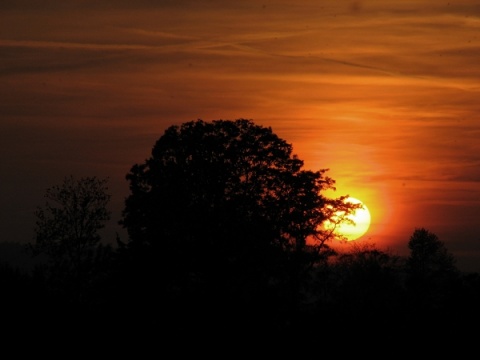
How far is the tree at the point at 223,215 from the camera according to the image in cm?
6919

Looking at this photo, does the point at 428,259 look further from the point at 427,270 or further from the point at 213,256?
the point at 213,256

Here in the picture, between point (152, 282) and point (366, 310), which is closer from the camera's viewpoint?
point (152, 282)

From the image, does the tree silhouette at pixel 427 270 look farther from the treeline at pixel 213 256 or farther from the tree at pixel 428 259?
the treeline at pixel 213 256

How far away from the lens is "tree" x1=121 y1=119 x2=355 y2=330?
6919 centimetres

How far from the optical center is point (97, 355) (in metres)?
55.1

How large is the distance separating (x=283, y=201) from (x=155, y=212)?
395 inches

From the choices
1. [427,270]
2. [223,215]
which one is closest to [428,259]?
[427,270]


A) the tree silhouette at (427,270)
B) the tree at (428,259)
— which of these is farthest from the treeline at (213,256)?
the tree at (428,259)

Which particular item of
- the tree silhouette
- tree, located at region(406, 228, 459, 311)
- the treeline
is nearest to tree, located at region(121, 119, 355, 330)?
the treeline

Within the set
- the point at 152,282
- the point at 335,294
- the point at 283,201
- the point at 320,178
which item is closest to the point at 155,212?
the point at 152,282

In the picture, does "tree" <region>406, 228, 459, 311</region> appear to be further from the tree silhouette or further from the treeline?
the treeline

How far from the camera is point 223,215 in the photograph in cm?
6944

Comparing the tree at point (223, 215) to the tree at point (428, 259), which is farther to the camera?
the tree at point (428, 259)

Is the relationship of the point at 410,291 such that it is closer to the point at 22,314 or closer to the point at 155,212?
the point at 155,212
